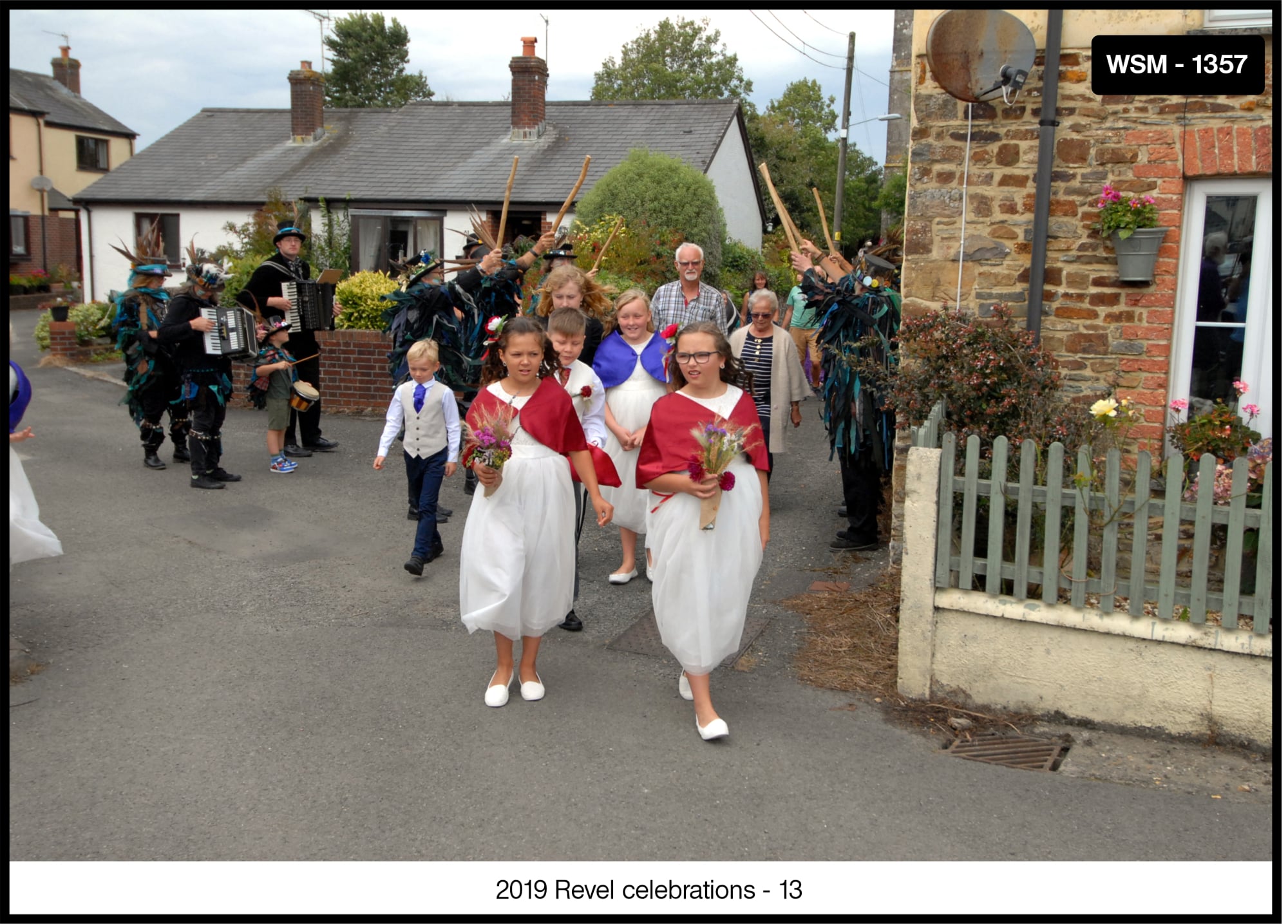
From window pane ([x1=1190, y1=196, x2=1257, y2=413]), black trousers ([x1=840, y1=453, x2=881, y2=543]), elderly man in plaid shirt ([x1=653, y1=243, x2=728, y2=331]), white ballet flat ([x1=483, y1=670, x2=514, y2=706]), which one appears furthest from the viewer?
elderly man in plaid shirt ([x1=653, y1=243, x2=728, y2=331])

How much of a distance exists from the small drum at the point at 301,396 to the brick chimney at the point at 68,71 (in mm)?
42032

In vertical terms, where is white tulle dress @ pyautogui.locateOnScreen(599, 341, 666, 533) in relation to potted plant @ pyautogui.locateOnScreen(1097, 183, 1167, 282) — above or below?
below

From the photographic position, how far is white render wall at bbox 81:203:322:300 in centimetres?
2762

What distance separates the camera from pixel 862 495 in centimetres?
796

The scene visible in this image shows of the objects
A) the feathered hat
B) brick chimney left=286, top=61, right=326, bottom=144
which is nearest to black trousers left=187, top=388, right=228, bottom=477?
the feathered hat

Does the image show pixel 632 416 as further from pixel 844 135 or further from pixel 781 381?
pixel 844 135

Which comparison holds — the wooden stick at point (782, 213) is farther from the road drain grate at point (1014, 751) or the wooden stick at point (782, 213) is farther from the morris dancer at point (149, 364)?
the morris dancer at point (149, 364)

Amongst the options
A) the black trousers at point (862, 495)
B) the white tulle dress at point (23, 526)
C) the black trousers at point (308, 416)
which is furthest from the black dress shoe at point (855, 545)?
the black trousers at point (308, 416)

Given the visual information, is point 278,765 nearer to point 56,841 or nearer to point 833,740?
point 56,841

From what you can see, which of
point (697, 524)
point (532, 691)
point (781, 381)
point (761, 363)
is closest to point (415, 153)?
point (761, 363)

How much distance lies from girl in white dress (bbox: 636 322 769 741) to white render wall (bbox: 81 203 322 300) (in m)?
23.3

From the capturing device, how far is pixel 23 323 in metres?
26.6

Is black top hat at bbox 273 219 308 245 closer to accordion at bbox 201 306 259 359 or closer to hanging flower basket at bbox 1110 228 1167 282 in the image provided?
accordion at bbox 201 306 259 359

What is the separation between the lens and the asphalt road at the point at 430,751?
4.04m
